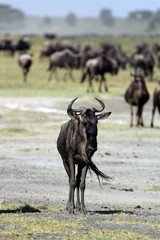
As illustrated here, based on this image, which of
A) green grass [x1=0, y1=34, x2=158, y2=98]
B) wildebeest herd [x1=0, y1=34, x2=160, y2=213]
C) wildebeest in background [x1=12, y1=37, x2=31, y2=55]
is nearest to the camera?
wildebeest herd [x1=0, y1=34, x2=160, y2=213]

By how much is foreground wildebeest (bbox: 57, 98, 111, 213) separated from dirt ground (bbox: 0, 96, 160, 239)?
1.46ft

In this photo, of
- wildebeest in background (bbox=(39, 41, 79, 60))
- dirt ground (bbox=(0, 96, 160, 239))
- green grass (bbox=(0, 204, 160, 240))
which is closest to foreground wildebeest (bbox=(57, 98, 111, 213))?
dirt ground (bbox=(0, 96, 160, 239))

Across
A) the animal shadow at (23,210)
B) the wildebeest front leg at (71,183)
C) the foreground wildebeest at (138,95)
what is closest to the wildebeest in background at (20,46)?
the foreground wildebeest at (138,95)

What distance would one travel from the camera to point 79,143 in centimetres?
1210

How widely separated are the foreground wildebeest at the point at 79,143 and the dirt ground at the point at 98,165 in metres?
0.44

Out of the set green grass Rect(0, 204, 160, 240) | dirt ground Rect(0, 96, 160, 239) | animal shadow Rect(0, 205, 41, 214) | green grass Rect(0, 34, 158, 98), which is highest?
green grass Rect(0, 34, 158, 98)

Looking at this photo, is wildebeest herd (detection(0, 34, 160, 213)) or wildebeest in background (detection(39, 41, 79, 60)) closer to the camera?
wildebeest herd (detection(0, 34, 160, 213))

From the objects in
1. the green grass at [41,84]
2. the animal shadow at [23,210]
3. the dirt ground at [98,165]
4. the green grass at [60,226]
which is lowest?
the dirt ground at [98,165]

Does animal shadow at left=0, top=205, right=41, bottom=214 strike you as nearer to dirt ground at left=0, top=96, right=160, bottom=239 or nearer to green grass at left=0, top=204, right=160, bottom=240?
green grass at left=0, top=204, right=160, bottom=240

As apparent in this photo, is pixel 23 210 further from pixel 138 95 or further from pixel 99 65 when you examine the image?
pixel 99 65

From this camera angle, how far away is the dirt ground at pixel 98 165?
43.0 feet

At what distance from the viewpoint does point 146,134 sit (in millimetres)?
24641

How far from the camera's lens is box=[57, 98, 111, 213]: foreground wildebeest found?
1173 centimetres

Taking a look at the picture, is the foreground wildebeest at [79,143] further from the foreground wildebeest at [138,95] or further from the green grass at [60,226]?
the foreground wildebeest at [138,95]
